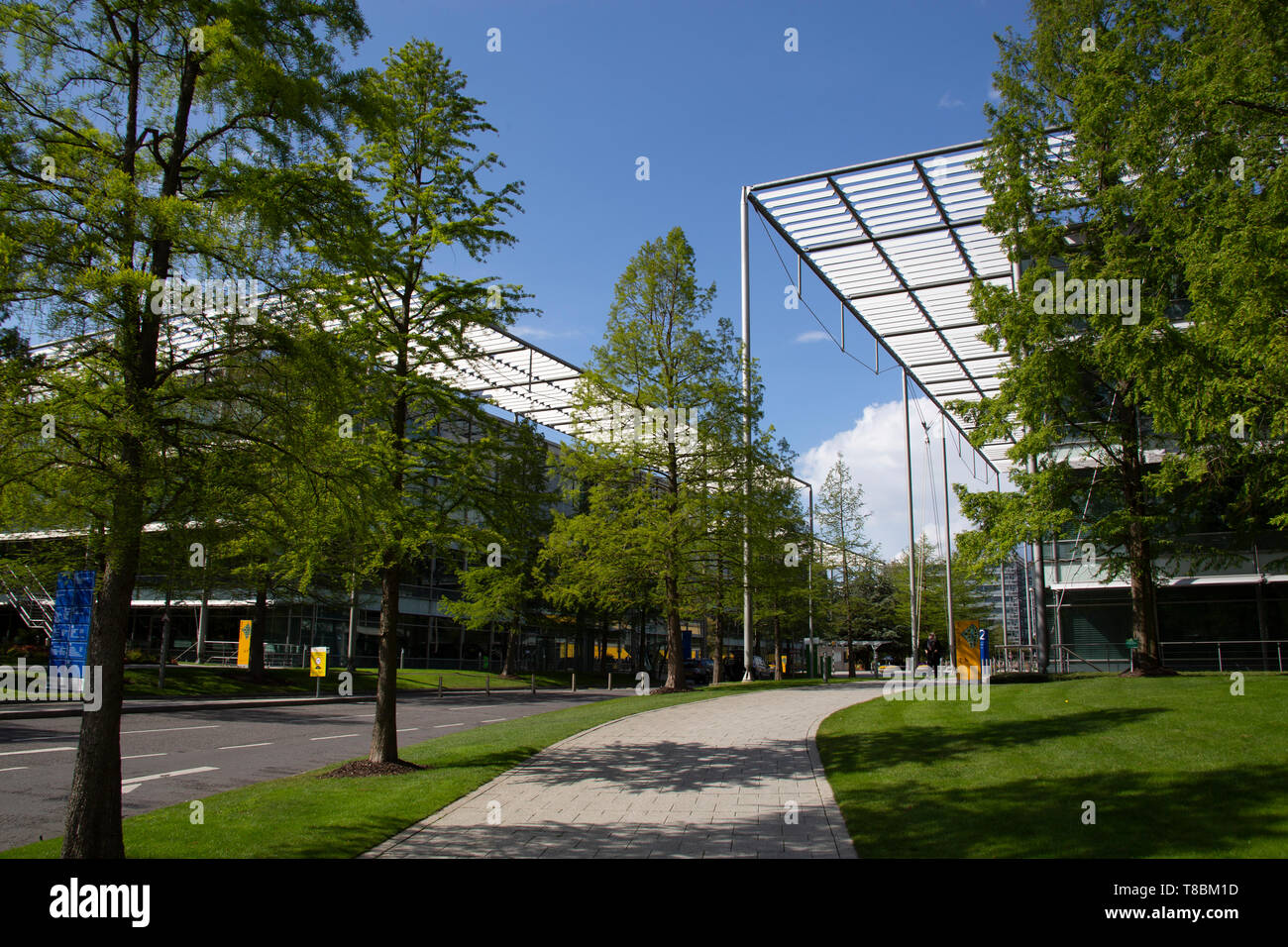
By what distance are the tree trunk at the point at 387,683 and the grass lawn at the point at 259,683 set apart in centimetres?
1670

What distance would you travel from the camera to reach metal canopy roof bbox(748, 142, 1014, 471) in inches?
1033

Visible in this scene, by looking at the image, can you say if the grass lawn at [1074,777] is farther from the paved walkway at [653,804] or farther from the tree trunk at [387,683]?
the tree trunk at [387,683]

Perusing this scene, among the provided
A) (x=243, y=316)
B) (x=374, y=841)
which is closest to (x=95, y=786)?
(x=374, y=841)

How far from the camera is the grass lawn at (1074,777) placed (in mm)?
6805

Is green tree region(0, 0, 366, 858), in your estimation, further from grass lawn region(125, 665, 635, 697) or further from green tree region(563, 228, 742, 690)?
grass lawn region(125, 665, 635, 697)

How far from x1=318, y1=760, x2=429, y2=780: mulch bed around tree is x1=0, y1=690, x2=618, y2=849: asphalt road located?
1.07 m

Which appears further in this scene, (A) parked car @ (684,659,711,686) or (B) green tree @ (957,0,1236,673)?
(A) parked car @ (684,659,711,686)

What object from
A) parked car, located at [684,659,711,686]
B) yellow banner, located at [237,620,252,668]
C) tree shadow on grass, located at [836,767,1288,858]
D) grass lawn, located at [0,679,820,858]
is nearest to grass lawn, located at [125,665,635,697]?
yellow banner, located at [237,620,252,668]

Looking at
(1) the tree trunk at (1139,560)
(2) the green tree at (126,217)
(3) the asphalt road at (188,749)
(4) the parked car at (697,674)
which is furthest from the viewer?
(4) the parked car at (697,674)

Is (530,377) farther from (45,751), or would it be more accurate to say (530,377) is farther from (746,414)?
(45,751)

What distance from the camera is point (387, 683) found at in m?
12.3

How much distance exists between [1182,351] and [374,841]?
1090 centimetres

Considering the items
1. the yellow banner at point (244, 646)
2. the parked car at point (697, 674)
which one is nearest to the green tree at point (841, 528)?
the parked car at point (697, 674)
